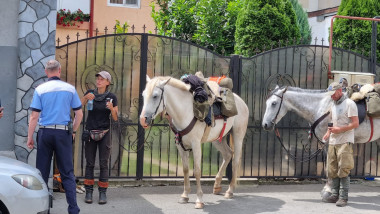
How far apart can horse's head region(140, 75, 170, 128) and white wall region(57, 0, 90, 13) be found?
11.8 metres

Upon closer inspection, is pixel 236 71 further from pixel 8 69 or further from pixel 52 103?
pixel 52 103

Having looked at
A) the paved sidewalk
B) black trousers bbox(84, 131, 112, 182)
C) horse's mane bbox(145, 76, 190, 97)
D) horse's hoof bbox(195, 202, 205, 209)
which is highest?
horse's mane bbox(145, 76, 190, 97)

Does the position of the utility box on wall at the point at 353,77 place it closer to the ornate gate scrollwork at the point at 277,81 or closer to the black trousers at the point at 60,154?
the ornate gate scrollwork at the point at 277,81

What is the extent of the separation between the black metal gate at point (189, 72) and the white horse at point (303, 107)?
119cm

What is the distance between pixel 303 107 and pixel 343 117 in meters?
0.96

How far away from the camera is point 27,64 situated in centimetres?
825

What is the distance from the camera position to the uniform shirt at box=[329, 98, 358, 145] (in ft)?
26.8

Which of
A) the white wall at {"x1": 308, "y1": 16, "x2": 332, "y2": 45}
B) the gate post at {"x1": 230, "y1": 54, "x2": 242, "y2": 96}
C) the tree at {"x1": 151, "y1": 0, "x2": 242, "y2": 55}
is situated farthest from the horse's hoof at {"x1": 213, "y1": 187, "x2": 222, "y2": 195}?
the white wall at {"x1": 308, "y1": 16, "x2": 332, "y2": 45}

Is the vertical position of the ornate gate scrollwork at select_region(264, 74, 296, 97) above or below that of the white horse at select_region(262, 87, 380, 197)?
above

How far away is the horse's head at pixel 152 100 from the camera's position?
7.36 metres

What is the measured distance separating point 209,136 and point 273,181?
2498mm

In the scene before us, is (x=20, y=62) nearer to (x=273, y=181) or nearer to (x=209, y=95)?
(x=209, y=95)

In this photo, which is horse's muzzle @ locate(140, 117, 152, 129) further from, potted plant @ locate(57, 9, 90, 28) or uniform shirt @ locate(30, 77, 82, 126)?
potted plant @ locate(57, 9, 90, 28)

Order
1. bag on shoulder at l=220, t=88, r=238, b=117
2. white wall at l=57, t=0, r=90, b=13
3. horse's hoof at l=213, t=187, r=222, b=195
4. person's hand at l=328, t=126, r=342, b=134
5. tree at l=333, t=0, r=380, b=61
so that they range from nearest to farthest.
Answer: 1. person's hand at l=328, t=126, r=342, b=134
2. bag on shoulder at l=220, t=88, r=238, b=117
3. horse's hoof at l=213, t=187, r=222, b=195
4. tree at l=333, t=0, r=380, b=61
5. white wall at l=57, t=0, r=90, b=13
